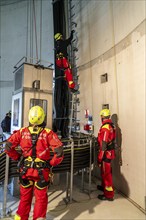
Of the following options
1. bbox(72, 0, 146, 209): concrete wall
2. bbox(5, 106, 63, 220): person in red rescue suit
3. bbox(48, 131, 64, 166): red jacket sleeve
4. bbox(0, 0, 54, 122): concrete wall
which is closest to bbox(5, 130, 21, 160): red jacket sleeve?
bbox(5, 106, 63, 220): person in red rescue suit

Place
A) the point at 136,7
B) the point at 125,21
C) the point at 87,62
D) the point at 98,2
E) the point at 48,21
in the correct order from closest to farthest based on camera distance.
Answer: the point at 136,7
the point at 125,21
the point at 98,2
the point at 87,62
the point at 48,21

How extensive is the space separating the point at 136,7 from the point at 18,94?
9.93ft

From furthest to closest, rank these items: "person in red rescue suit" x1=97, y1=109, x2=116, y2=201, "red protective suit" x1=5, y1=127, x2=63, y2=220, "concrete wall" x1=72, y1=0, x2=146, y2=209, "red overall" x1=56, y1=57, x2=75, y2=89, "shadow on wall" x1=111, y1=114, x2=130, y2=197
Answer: "red overall" x1=56, y1=57, x2=75, y2=89 < "shadow on wall" x1=111, y1=114, x2=130, y2=197 < "person in red rescue suit" x1=97, y1=109, x2=116, y2=201 < "concrete wall" x1=72, y1=0, x2=146, y2=209 < "red protective suit" x1=5, y1=127, x2=63, y2=220

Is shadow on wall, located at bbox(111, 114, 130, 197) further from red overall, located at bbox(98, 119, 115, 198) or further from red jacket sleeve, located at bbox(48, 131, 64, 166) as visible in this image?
red jacket sleeve, located at bbox(48, 131, 64, 166)

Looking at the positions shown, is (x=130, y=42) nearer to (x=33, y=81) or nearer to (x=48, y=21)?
(x=33, y=81)

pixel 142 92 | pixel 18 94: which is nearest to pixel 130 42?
pixel 142 92

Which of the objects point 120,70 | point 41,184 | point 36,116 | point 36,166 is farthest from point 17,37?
point 41,184

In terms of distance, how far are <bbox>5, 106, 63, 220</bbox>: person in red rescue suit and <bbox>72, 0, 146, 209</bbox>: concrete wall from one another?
168 cm

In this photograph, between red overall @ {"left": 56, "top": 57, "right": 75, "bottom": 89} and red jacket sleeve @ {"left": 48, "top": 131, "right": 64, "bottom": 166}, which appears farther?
red overall @ {"left": 56, "top": 57, "right": 75, "bottom": 89}

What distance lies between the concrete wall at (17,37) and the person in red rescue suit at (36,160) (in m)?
5.45

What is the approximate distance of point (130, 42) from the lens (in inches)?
125

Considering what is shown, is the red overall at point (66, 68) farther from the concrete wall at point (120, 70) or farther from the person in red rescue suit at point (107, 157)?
the person in red rescue suit at point (107, 157)

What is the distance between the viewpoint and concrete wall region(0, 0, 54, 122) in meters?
7.09

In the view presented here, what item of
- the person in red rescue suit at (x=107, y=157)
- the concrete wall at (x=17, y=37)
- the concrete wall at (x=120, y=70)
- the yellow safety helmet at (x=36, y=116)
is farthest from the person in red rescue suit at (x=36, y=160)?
the concrete wall at (x=17, y=37)
